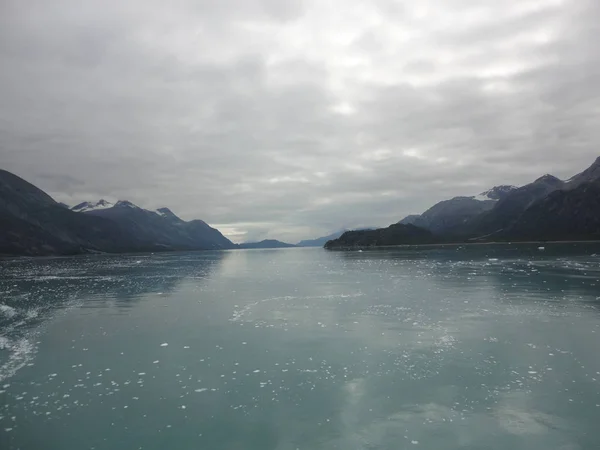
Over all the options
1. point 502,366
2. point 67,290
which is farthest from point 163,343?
point 67,290

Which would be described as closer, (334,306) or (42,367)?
(42,367)

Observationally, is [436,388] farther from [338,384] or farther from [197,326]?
[197,326]

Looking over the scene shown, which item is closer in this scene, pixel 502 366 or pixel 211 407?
pixel 211 407

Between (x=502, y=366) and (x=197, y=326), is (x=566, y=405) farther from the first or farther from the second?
(x=197, y=326)

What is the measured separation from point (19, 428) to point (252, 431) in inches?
405

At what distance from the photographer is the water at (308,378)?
1611 cm

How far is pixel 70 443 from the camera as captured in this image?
15.8 metres

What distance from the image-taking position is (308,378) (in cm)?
2244

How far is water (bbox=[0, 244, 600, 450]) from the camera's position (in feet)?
52.9

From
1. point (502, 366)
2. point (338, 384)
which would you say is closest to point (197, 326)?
point (338, 384)

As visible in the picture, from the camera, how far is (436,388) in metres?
20.3

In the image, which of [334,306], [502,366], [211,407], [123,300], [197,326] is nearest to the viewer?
[211,407]

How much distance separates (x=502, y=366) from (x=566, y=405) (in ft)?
18.0

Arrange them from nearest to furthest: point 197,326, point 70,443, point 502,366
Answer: point 70,443 → point 502,366 → point 197,326
